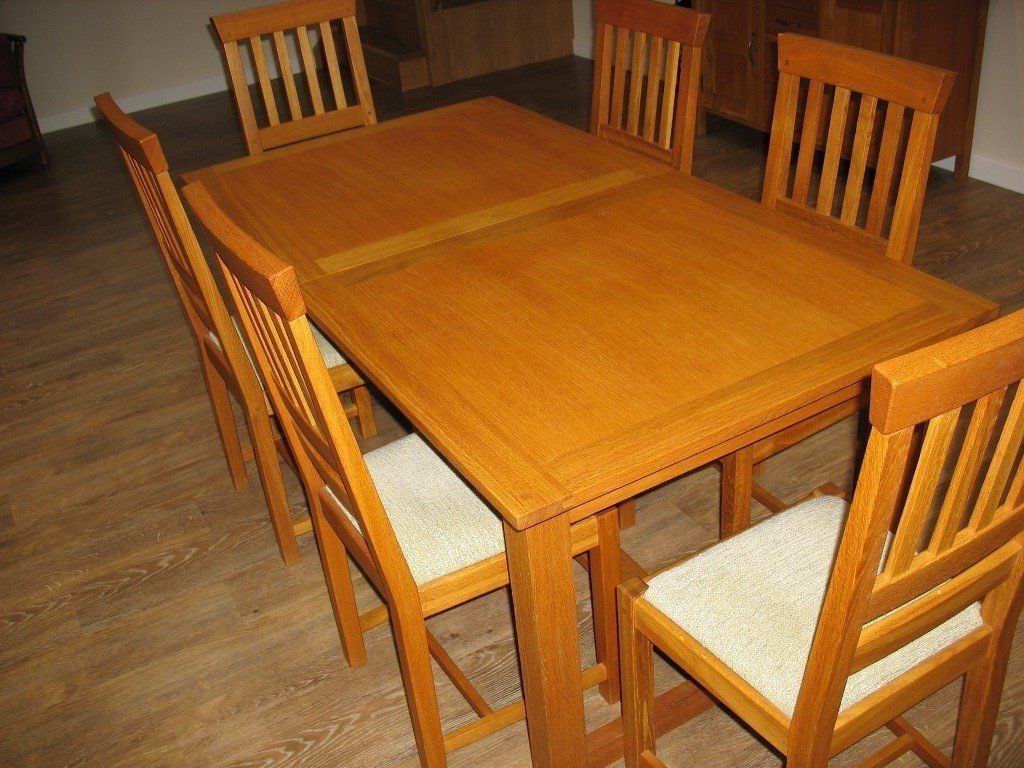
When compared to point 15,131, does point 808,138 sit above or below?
above

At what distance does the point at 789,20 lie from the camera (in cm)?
366

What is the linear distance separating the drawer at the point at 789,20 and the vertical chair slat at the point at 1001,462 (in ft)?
9.33

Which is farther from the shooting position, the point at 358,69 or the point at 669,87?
the point at 358,69

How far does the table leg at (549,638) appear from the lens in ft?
4.19

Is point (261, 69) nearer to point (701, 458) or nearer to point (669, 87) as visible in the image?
point (669, 87)

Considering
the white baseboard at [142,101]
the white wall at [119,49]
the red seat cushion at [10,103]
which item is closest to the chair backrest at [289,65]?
the red seat cushion at [10,103]

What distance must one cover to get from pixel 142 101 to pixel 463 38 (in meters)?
1.99

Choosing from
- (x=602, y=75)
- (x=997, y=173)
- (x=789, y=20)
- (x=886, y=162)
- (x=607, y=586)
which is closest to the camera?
(x=607, y=586)

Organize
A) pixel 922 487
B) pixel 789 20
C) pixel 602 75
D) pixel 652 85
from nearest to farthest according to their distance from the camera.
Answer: pixel 922 487
pixel 652 85
pixel 602 75
pixel 789 20

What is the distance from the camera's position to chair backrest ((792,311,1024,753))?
901 millimetres

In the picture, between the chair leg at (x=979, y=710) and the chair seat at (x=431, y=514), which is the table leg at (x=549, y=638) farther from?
the chair leg at (x=979, y=710)

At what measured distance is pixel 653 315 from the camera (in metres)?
1.54

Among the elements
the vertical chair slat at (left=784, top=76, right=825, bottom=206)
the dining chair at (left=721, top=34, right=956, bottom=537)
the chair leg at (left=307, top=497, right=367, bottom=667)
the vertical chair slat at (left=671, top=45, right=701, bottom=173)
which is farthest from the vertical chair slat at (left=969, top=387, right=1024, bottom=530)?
the vertical chair slat at (left=671, top=45, right=701, bottom=173)

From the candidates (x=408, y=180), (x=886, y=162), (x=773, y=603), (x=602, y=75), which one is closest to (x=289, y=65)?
(x=408, y=180)
